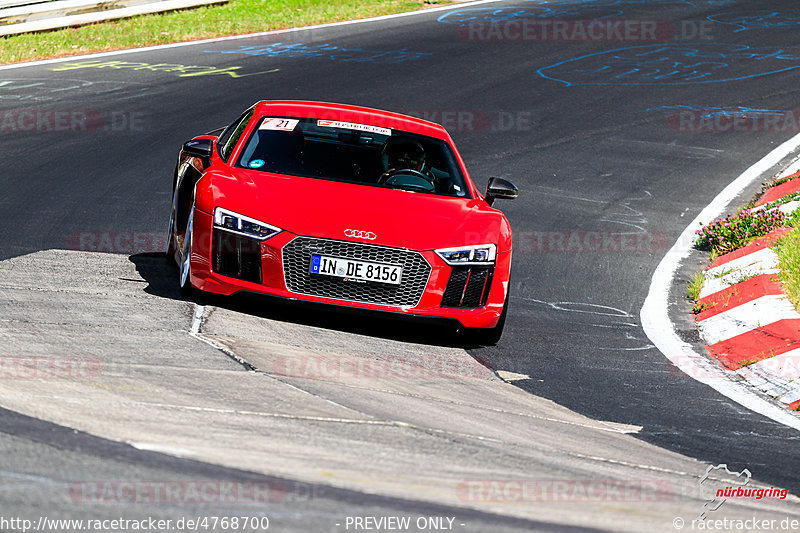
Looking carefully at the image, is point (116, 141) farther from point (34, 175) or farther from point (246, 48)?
point (246, 48)

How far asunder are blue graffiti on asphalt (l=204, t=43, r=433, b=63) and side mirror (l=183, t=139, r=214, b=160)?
10.7 m

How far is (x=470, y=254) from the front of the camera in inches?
277

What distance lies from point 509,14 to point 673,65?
5.22 metres

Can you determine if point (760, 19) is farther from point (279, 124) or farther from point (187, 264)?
point (187, 264)

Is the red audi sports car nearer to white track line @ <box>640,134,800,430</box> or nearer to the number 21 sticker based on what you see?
the number 21 sticker

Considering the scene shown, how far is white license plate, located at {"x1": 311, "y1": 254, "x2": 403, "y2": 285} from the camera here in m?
6.73

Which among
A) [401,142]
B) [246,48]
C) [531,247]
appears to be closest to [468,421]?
[401,142]

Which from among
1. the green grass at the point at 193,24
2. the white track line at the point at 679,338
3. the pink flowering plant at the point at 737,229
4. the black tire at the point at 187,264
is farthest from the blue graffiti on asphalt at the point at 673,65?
the black tire at the point at 187,264

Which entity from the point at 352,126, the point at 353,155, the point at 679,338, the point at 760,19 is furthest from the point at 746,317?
the point at 760,19

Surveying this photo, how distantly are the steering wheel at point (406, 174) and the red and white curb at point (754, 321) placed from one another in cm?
232

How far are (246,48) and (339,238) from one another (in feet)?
43.0

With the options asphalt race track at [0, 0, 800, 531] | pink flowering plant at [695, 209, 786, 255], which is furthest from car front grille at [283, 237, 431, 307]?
pink flowering plant at [695, 209, 786, 255]

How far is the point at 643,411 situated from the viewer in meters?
6.04

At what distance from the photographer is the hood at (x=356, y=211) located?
6.82m
